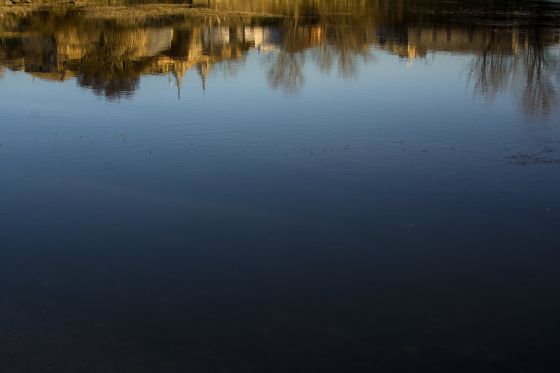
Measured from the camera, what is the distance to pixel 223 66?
97.7ft

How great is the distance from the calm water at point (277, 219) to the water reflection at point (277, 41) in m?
0.40

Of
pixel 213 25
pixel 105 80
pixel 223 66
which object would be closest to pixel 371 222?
pixel 105 80

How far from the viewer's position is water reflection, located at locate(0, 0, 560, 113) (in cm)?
2792

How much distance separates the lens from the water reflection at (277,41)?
27.9 meters

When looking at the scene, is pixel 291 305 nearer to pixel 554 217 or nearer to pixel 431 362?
pixel 431 362

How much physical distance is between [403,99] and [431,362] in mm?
16017

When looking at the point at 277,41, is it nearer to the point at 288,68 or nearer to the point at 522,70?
the point at 288,68

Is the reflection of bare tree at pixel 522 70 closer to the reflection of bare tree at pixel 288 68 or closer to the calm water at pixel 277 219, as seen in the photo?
the calm water at pixel 277 219

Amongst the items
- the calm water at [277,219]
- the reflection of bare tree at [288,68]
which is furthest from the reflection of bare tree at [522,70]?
the reflection of bare tree at [288,68]

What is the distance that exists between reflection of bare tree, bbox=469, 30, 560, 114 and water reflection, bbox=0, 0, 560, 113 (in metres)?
0.05

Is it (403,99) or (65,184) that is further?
(403,99)

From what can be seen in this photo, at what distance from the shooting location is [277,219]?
13.2 metres

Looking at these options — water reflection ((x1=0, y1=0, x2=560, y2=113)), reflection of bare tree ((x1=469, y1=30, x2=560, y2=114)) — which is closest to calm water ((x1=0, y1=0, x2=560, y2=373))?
reflection of bare tree ((x1=469, y1=30, x2=560, y2=114))

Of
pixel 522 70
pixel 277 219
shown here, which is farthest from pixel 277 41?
pixel 277 219
